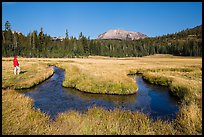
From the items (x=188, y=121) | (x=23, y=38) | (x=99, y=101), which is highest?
(x=23, y=38)

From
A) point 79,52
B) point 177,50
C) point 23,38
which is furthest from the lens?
point 177,50

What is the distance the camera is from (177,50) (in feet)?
526

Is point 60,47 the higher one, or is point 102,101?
point 60,47

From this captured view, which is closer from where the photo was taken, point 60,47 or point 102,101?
point 102,101

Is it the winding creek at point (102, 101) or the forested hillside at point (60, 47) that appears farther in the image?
the forested hillside at point (60, 47)

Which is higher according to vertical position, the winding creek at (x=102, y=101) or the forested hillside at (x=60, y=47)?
the forested hillside at (x=60, y=47)


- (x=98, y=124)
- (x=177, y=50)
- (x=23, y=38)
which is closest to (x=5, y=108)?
(x=98, y=124)

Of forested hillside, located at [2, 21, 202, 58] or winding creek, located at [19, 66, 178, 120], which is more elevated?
forested hillside, located at [2, 21, 202, 58]

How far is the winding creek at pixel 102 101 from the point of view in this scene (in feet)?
62.9

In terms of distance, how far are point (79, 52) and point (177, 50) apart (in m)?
69.4

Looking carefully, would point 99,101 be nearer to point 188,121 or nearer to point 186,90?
point 186,90

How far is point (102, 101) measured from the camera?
22578 millimetres

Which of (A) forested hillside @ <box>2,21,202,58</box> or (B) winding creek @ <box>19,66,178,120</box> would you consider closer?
(B) winding creek @ <box>19,66,178,120</box>

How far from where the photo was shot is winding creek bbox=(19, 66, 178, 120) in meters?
19.2
